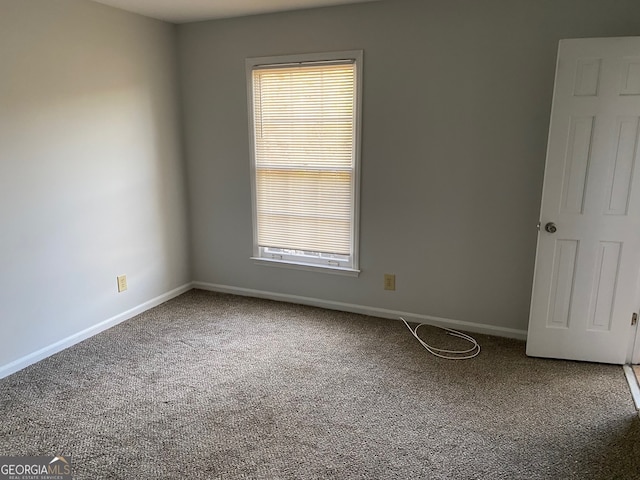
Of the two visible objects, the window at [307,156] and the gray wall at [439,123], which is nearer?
the gray wall at [439,123]

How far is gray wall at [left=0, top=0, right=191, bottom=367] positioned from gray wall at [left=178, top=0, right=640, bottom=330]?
54cm

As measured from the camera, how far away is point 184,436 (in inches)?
86.1

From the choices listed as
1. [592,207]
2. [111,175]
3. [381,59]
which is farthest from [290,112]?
[592,207]

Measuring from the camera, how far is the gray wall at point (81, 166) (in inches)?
106

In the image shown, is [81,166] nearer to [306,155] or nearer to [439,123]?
[306,155]

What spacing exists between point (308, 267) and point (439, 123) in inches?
60.5

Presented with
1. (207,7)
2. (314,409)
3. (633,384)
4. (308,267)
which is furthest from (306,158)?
(633,384)

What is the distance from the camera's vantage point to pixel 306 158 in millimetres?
3576

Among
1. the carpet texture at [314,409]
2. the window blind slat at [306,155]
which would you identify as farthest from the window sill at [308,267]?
the carpet texture at [314,409]

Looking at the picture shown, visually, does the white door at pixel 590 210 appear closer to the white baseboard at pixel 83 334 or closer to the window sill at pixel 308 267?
the window sill at pixel 308 267

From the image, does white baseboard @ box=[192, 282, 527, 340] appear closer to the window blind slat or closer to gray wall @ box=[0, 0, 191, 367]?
the window blind slat

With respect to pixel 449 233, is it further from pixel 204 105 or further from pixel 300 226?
pixel 204 105

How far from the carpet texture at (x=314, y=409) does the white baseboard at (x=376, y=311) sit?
9 cm

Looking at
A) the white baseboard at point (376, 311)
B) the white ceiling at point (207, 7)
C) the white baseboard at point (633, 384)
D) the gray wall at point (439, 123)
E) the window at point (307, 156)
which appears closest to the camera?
the white baseboard at point (633, 384)
